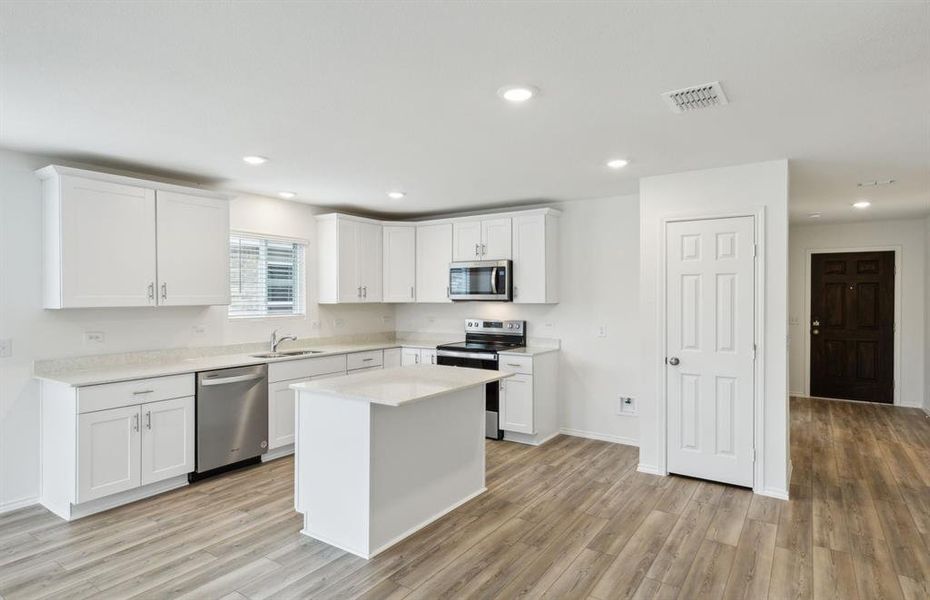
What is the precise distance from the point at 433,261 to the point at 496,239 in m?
0.86

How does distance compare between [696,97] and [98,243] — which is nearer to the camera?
[696,97]

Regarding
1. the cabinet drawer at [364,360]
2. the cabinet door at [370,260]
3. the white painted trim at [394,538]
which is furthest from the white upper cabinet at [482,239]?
the white painted trim at [394,538]

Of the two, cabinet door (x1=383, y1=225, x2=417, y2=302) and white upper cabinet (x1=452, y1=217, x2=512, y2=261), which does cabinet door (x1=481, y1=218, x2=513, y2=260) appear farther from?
cabinet door (x1=383, y1=225, x2=417, y2=302)

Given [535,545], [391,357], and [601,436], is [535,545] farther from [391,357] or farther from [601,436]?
[391,357]

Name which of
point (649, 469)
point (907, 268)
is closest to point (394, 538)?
point (649, 469)

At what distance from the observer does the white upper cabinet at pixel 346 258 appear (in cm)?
554

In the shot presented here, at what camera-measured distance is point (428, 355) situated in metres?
5.63

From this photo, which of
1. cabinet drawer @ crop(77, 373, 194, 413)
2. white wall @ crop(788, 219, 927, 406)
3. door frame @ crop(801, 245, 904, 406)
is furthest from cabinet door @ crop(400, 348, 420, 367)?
white wall @ crop(788, 219, 927, 406)

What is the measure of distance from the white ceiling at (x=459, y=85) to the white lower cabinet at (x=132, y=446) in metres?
1.78

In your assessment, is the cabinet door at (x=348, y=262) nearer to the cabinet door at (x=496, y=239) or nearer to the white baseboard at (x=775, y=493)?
the cabinet door at (x=496, y=239)

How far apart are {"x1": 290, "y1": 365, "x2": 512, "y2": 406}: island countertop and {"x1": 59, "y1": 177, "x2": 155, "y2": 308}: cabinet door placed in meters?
1.63

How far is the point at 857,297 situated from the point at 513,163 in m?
5.94

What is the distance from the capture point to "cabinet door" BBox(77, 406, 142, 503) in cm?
330

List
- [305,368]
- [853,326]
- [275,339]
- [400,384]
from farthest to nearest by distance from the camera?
[853,326] → [275,339] → [305,368] → [400,384]
